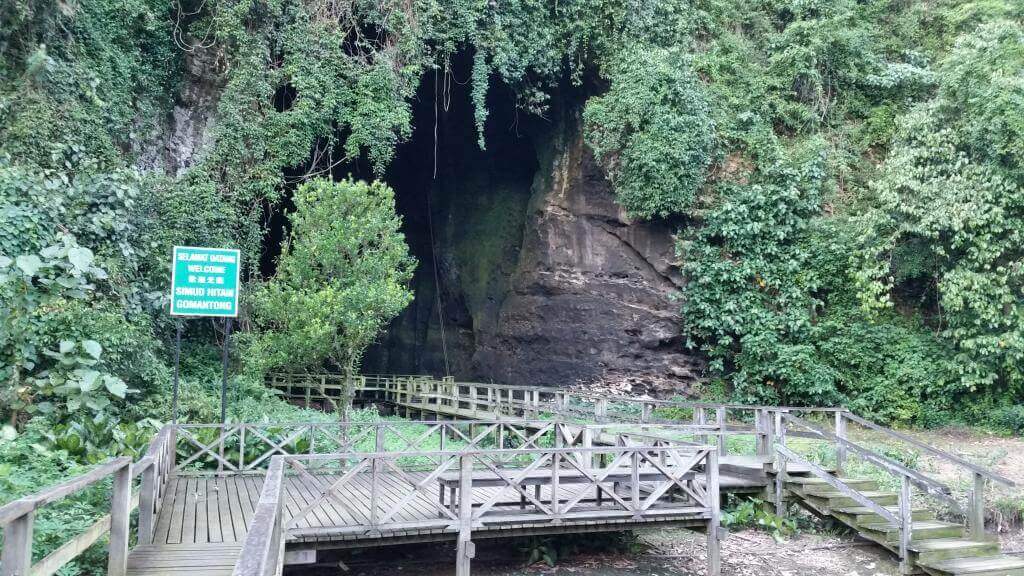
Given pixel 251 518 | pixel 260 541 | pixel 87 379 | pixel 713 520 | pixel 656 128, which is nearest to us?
pixel 260 541

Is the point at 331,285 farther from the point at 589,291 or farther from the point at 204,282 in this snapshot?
the point at 589,291

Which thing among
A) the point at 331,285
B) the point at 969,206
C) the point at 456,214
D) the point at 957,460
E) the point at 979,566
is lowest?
the point at 979,566

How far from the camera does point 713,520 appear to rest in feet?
29.6

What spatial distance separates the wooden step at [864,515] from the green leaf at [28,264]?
12.3 metres

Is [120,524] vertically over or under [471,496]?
over

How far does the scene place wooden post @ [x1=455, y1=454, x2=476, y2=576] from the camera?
783 centimetres

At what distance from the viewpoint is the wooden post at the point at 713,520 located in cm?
888

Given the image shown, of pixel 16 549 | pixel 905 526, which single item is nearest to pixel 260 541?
pixel 16 549

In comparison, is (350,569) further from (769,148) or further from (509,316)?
(769,148)

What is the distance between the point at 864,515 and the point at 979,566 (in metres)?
1.60

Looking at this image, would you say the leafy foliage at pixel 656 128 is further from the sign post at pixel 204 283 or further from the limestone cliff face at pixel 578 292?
the sign post at pixel 204 283

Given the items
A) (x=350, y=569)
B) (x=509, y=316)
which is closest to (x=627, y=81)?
(x=509, y=316)

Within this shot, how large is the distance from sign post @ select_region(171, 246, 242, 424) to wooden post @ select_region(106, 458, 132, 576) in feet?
16.0

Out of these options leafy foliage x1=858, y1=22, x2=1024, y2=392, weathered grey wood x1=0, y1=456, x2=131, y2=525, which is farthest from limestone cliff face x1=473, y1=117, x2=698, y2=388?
weathered grey wood x1=0, y1=456, x2=131, y2=525
